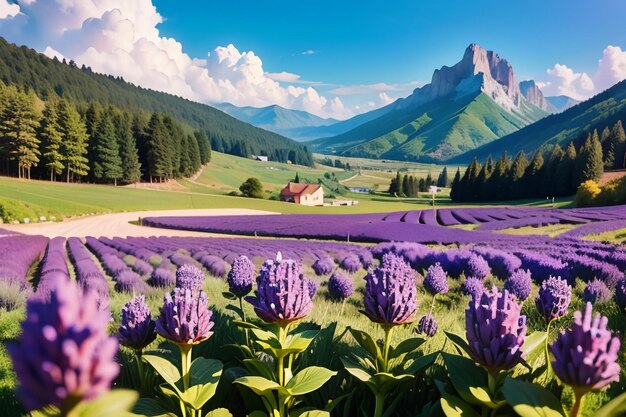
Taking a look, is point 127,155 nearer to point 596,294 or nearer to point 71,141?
point 71,141

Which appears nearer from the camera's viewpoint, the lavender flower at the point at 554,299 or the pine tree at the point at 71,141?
the lavender flower at the point at 554,299

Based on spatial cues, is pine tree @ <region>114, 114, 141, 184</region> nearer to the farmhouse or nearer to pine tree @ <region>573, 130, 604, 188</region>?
the farmhouse

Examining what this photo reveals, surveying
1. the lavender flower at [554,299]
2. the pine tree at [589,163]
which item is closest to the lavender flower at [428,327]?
the lavender flower at [554,299]

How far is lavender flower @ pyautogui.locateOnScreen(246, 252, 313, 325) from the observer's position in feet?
7.27

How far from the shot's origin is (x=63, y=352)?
2.78 ft

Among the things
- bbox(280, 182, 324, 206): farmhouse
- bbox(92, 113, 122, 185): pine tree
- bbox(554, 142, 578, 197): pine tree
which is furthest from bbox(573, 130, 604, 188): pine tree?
bbox(92, 113, 122, 185): pine tree

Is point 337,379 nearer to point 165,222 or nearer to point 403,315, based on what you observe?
point 403,315

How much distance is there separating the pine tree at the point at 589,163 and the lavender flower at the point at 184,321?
64.2 metres

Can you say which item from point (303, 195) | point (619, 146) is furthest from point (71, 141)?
point (619, 146)

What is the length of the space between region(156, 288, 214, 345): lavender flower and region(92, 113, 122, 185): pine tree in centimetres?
6539

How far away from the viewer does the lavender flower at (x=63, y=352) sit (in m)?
0.84

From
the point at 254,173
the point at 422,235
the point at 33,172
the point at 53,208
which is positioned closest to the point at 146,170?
the point at 33,172

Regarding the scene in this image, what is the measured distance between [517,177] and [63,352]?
70.6 metres

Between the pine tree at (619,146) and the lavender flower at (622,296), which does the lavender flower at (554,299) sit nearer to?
the lavender flower at (622,296)
